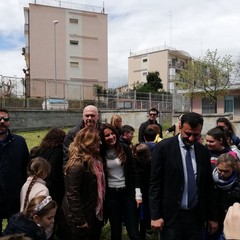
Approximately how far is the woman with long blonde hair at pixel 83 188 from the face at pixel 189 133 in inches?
39.8

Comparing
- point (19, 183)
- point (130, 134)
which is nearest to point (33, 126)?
point (130, 134)

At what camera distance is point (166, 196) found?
11.5 ft

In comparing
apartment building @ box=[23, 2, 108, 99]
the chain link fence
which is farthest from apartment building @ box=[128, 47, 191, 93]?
the chain link fence

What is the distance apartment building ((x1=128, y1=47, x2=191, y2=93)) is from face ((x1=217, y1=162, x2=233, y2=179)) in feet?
209

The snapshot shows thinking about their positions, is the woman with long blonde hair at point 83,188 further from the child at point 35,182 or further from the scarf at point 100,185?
the child at point 35,182

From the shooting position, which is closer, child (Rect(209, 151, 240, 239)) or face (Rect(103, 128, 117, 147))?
child (Rect(209, 151, 240, 239))

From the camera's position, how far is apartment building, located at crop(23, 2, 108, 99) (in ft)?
154

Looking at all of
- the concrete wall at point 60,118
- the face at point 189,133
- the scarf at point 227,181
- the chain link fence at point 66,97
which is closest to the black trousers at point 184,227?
the scarf at point 227,181

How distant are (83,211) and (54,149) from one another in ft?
4.09

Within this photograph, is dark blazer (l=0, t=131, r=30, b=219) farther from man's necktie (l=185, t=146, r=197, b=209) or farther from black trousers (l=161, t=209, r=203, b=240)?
man's necktie (l=185, t=146, r=197, b=209)

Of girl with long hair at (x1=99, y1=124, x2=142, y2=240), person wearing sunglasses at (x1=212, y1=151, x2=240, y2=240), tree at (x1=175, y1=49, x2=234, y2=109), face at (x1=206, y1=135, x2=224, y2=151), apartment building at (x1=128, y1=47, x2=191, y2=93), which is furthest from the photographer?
apartment building at (x1=128, y1=47, x2=191, y2=93)

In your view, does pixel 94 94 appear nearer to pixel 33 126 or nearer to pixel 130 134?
pixel 33 126

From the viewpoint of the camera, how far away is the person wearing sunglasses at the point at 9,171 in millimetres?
4164

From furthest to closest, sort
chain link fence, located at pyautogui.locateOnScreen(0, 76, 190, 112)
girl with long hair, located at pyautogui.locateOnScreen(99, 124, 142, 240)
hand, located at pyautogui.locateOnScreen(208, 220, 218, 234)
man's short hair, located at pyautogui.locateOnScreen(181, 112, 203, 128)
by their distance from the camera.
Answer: chain link fence, located at pyautogui.locateOnScreen(0, 76, 190, 112)
girl with long hair, located at pyautogui.locateOnScreen(99, 124, 142, 240)
hand, located at pyautogui.locateOnScreen(208, 220, 218, 234)
man's short hair, located at pyautogui.locateOnScreen(181, 112, 203, 128)
